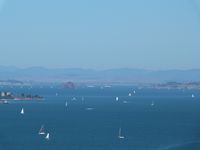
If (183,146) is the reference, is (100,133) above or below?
above

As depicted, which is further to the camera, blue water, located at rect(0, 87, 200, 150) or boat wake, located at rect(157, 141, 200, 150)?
blue water, located at rect(0, 87, 200, 150)

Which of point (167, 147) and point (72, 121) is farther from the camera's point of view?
point (72, 121)

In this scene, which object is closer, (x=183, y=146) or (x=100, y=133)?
(x=183, y=146)

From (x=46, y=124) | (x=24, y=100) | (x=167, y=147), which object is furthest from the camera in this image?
(x=24, y=100)

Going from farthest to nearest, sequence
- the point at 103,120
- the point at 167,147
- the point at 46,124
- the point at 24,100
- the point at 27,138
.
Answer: the point at 24,100 < the point at 103,120 < the point at 46,124 < the point at 27,138 < the point at 167,147

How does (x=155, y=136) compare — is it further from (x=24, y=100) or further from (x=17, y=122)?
(x=24, y=100)

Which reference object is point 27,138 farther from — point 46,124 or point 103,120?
point 103,120

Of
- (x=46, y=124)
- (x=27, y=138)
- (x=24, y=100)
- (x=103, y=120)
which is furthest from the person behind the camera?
(x=24, y=100)

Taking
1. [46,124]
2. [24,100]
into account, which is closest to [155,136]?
[46,124]

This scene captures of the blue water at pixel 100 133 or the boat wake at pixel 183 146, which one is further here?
the blue water at pixel 100 133

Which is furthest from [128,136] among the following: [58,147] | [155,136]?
[58,147]
